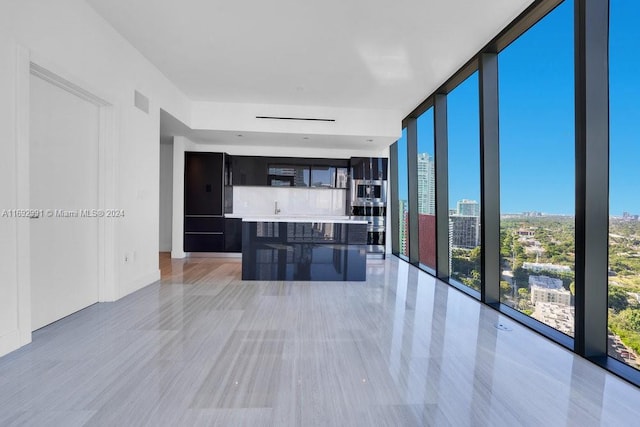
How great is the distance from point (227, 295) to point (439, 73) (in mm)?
3974

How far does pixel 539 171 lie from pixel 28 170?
4.22 metres

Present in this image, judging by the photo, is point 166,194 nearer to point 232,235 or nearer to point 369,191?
point 232,235

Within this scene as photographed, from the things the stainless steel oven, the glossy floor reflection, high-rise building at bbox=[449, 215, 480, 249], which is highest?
the stainless steel oven

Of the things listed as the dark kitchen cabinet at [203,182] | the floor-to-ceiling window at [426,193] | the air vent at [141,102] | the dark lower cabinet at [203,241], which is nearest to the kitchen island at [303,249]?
the floor-to-ceiling window at [426,193]

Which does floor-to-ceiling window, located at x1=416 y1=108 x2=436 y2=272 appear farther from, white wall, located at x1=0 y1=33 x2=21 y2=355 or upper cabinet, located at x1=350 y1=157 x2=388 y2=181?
white wall, located at x1=0 y1=33 x2=21 y2=355

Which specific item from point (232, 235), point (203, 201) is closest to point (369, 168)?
point (232, 235)

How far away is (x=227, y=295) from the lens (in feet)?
11.4

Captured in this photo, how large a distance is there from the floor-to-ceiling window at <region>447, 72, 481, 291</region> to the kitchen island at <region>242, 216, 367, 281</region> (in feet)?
4.27

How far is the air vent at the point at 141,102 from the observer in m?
3.56

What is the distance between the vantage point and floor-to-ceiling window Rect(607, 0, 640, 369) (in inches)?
74.0

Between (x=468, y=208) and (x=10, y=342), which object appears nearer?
(x=10, y=342)

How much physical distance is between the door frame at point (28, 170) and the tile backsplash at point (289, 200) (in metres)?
3.41

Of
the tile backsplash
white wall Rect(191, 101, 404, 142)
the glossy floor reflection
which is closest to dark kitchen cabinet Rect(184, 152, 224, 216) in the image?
the tile backsplash

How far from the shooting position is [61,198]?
8.79 ft
